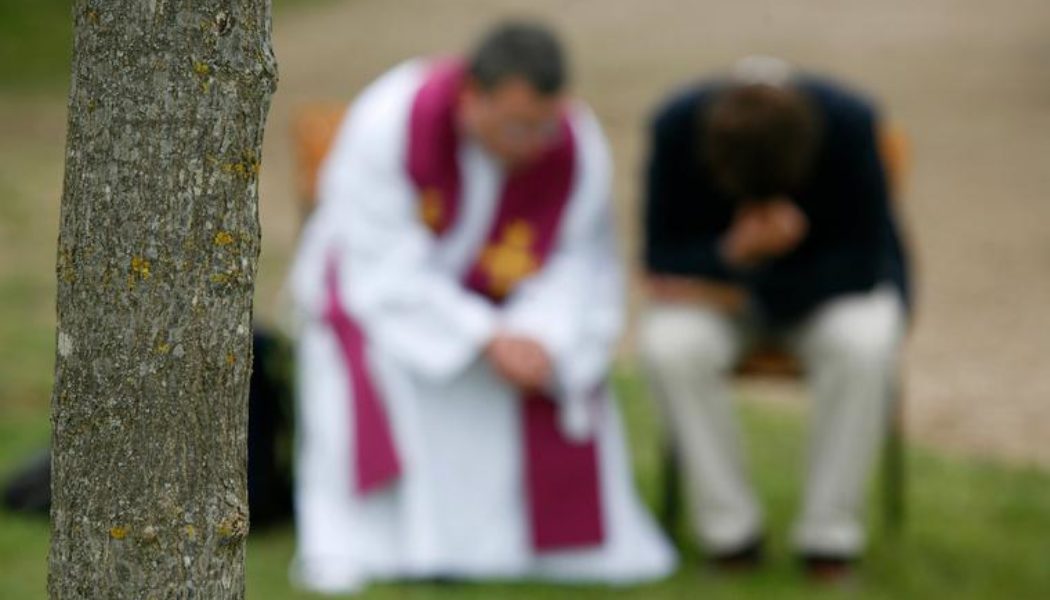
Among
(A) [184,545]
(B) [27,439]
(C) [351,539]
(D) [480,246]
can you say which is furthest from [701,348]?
(A) [184,545]

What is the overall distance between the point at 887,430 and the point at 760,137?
1090 mm

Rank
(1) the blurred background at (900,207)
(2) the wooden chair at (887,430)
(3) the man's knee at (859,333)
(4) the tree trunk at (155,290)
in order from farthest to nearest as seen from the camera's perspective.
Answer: (1) the blurred background at (900,207) → (2) the wooden chair at (887,430) → (3) the man's knee at (859,333) → (4) the tree trunk at (155,290)

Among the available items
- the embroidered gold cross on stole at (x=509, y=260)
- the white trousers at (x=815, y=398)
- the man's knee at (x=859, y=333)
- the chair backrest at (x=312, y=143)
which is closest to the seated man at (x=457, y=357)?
the embroidered gold cross on stole at (x=509, y=260)

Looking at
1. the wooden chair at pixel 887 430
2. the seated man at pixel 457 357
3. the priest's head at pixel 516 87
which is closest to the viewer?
the priest's head at pixel 516 87

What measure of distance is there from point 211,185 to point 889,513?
436 cm

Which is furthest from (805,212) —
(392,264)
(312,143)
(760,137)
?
(312,143)

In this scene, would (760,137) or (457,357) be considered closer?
(760,137)

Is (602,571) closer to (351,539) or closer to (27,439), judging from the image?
(351,539)

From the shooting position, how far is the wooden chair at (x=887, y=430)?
5.28 metres

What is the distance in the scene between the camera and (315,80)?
1697 centimetres

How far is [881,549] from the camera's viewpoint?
5.49 metres

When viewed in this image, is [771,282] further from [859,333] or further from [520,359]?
[520,359]

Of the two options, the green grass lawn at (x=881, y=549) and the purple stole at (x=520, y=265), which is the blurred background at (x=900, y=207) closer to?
the green grass lawn at (x=881, y=549)

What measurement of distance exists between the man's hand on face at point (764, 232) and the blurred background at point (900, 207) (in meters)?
0.90
